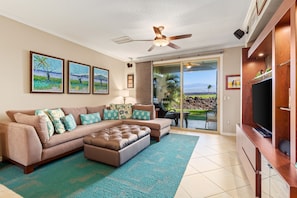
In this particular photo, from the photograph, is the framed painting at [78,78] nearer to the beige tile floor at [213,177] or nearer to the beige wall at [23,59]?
the beige wall at [23,59]

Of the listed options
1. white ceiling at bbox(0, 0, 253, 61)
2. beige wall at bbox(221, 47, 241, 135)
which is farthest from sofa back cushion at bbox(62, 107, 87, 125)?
beige wall at bbox(221, 47, 241, 135)

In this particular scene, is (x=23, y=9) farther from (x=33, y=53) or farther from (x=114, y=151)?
(x=114, y=151)

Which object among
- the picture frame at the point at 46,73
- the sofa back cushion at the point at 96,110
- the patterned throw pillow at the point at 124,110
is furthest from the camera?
the patterned throw pillow at the point at 124,110

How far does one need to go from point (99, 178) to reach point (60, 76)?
104 inches

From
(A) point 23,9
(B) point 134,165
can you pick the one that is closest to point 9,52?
(A) point 23,9

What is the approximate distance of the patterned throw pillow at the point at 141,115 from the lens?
4.32m

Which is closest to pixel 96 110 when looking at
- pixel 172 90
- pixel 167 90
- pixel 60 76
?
pixel 60 76

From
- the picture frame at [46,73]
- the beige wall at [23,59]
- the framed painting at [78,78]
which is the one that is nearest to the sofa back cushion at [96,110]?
the beige wall at [23,59]

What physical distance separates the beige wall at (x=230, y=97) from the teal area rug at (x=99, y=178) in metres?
2.34

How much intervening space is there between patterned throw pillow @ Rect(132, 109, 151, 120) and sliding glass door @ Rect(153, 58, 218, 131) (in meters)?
1.13

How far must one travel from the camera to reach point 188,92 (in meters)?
5.00

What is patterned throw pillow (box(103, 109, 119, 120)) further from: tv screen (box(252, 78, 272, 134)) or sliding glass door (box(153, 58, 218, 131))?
tv screen (box(252, 78, 272, 134))

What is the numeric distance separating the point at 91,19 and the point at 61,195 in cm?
287

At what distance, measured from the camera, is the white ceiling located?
7.76ft
